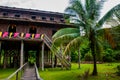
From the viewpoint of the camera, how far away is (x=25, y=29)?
29.5m

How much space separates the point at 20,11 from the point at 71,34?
13.1 metres

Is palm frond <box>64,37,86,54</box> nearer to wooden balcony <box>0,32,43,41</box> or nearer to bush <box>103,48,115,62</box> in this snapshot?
wooden balcony <box>0,32,43,41</box>

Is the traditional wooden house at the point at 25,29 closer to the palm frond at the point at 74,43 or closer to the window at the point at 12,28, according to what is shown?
the window at the point at 12,28

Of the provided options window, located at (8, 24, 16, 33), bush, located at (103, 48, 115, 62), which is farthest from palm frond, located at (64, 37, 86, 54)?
bush, located at (103, 48, 115, 62)

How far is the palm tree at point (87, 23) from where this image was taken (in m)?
20.1

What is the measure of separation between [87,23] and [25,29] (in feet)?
38.3

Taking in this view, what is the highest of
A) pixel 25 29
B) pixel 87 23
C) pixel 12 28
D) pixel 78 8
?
pixel 78 8

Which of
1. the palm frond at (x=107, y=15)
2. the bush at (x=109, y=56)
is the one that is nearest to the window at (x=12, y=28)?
the palm frond at (x=107, y=15)

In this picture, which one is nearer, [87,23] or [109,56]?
[87,23]

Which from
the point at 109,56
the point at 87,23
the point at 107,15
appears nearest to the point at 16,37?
the point at 87,23

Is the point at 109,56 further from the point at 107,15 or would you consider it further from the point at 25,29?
the point at 107,15

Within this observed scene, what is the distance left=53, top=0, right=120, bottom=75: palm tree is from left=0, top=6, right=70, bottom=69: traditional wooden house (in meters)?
5.10

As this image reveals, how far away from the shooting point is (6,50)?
32.7 meters

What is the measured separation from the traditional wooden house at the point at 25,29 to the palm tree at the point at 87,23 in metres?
5.10
